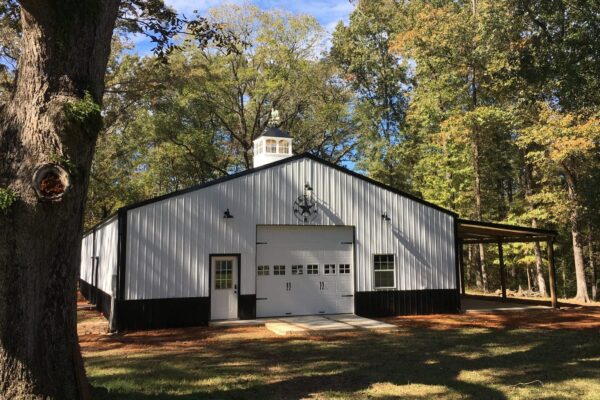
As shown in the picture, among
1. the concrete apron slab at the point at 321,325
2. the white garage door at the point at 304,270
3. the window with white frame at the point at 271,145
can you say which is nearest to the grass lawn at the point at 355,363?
the concrete apron slab at the point at 321,325

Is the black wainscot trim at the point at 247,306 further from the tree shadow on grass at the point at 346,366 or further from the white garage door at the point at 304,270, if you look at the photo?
the tree shadow on grass at the point at 346,366

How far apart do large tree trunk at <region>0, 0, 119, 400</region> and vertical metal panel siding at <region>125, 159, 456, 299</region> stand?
8.69m

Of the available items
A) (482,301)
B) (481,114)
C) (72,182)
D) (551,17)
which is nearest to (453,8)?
(481,114)

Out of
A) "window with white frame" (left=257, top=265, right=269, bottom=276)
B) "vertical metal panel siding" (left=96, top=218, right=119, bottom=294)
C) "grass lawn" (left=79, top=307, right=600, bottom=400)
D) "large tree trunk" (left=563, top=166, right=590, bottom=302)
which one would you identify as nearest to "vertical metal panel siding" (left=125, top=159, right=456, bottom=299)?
"window with white frame" (left=257, top=265, right=269, bottom=276)

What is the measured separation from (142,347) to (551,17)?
15.4m

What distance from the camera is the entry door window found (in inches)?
554

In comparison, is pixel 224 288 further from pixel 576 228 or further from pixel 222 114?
pixel 222 114

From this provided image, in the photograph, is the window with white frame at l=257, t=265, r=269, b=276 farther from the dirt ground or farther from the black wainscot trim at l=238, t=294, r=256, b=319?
the dirt ground

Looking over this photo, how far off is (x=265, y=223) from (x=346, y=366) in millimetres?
6889

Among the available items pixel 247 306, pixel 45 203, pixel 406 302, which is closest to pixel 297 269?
pixel 247 306

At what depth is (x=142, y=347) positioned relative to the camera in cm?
1050

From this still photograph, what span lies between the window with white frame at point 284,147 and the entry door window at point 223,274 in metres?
5.22

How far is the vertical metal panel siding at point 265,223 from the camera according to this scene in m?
13.1

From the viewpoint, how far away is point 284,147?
17781 mm
